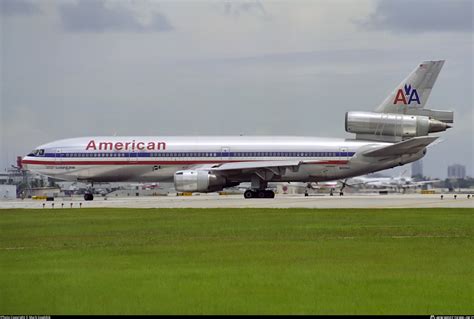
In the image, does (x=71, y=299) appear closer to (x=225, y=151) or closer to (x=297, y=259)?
(x=297, y=259)

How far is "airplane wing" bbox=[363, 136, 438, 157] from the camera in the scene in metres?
67.8

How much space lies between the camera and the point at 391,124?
70.6m

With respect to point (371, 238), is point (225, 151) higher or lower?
higher

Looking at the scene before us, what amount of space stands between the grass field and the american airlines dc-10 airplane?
31.2 m

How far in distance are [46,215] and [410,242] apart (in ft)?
76.2

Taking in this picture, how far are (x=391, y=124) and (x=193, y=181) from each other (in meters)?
15.5

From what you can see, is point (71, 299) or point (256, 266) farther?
point (256, 266)

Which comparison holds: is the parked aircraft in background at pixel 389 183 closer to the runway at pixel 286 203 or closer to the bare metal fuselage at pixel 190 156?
the bare metal fuselage at pixel 190 156

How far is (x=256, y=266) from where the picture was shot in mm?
23141

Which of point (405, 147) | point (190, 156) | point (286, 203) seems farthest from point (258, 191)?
point (286, 203)

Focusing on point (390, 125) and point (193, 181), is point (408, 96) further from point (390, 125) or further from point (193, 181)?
point (193, 181)

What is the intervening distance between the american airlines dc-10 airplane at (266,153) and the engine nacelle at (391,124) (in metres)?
0.07

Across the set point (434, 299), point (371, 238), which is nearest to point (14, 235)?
point (371, 238)

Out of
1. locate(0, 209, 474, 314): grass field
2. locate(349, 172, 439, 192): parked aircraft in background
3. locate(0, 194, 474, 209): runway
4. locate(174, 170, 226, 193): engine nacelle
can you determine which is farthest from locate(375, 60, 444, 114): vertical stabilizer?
locate(349, 172, 439, 192): parked aircraft in background
